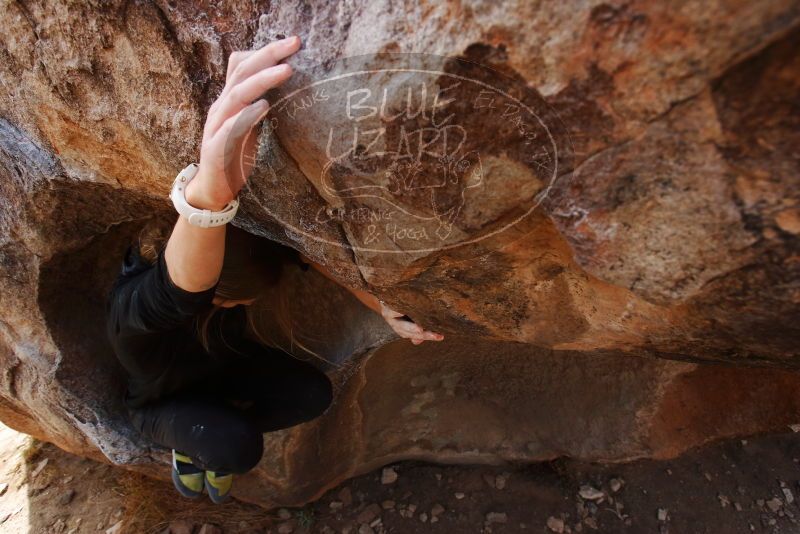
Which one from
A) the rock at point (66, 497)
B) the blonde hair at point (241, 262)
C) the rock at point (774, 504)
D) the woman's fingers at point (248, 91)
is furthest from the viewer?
the rock at point (66, 497)

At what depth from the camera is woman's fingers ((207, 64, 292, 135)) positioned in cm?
64

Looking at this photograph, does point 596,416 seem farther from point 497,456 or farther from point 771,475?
point 771,475

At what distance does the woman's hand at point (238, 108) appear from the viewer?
65cm

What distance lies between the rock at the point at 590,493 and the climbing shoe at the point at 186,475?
3.19 ft

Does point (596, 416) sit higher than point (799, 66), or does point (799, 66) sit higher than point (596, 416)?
point (799, 66)

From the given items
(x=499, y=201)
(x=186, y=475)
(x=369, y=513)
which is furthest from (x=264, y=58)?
(x=369, y=513)

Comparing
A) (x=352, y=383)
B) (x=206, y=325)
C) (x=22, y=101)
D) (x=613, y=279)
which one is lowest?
(x=352, y=383)

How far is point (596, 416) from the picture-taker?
57.7 inches

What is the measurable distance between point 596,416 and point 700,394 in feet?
0.81

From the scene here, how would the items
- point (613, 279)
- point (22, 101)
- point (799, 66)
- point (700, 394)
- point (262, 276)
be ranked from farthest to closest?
point (700, 394) < point (262, 276) < point (22, 101) < point (613, 279) < point (799, 66)

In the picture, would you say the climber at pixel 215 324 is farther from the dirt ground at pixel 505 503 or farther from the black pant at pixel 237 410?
the dirt ground at pixel 505 503

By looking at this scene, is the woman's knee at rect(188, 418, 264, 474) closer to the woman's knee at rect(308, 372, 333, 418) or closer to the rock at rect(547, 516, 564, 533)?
the woman's knee at rect(308, 372, 333, 418)

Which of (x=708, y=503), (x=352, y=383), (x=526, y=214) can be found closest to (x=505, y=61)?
(x=526, y=214)
